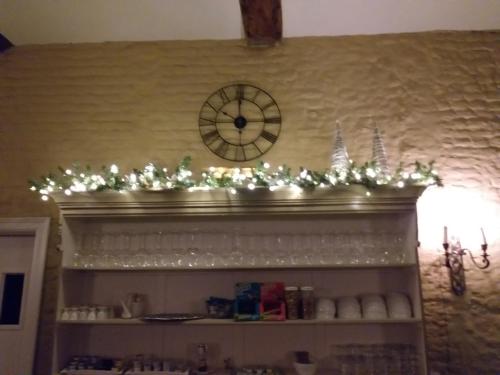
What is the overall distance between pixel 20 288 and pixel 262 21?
274cm

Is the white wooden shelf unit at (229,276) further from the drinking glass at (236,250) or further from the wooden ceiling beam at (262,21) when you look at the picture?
the wooden ceiling beam at (262,21)

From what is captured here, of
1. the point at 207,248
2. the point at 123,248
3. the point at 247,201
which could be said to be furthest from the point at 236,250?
the point at 123,248

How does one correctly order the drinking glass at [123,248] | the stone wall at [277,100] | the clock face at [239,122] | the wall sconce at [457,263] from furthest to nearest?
1. the clock face at [239,122]
2. the stone wall at [277,100]
3. the wall sconce at [457,263]
4. the drinking glass at [123,248]

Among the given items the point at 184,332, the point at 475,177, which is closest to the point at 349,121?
the point at 475,177

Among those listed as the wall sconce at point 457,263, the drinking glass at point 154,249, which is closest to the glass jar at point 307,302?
the drinking glass at point 154,249

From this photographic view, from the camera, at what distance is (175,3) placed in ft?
10.7

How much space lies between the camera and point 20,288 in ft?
10.9

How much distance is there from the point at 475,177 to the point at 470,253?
→ 57 cm

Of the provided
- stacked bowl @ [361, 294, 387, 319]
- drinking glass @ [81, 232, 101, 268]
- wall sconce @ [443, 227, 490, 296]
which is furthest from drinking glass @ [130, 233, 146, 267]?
wall sconce @ [443, 227, 490, 296]

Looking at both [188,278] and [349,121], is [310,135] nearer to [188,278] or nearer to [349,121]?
[349,121]

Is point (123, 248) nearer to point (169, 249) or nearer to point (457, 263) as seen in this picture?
point (169, 249)

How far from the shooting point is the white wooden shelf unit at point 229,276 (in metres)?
2.78

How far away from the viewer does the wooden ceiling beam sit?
315 centimetres

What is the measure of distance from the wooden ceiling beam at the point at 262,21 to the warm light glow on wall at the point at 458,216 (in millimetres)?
1710
